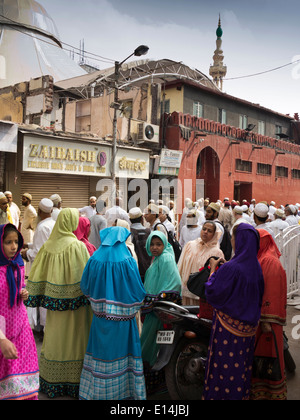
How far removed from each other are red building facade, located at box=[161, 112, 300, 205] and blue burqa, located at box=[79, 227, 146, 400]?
48.0ft

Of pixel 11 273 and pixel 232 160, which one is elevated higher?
pixel 232 160

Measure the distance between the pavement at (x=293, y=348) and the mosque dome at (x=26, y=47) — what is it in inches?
862

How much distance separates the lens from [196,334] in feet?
10.4

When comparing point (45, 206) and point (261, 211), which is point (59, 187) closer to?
point (45, 206)

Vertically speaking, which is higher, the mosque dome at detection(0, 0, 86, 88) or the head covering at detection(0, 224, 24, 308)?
the mosque dome at detection(0, 0, 86, 88)

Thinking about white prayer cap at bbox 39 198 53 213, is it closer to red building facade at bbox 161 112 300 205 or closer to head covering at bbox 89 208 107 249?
head covering at bbox 89 208 107 249

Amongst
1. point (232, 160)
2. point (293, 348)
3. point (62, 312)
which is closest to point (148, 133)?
point (232, 160)

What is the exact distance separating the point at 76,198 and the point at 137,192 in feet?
10.9

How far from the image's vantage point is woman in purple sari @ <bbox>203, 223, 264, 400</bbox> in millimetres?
2693

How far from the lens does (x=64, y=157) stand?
13.0 meters

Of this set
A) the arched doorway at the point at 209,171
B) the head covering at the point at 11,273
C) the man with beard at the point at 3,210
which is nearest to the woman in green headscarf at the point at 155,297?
the head covering at the point at 11,273

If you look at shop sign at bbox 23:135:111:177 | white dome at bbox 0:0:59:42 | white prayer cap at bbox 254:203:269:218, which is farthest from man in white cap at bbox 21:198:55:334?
white dome at bbox 0:0:59:42

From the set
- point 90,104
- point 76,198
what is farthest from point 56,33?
point 76,198

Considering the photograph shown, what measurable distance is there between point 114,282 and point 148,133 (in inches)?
547
